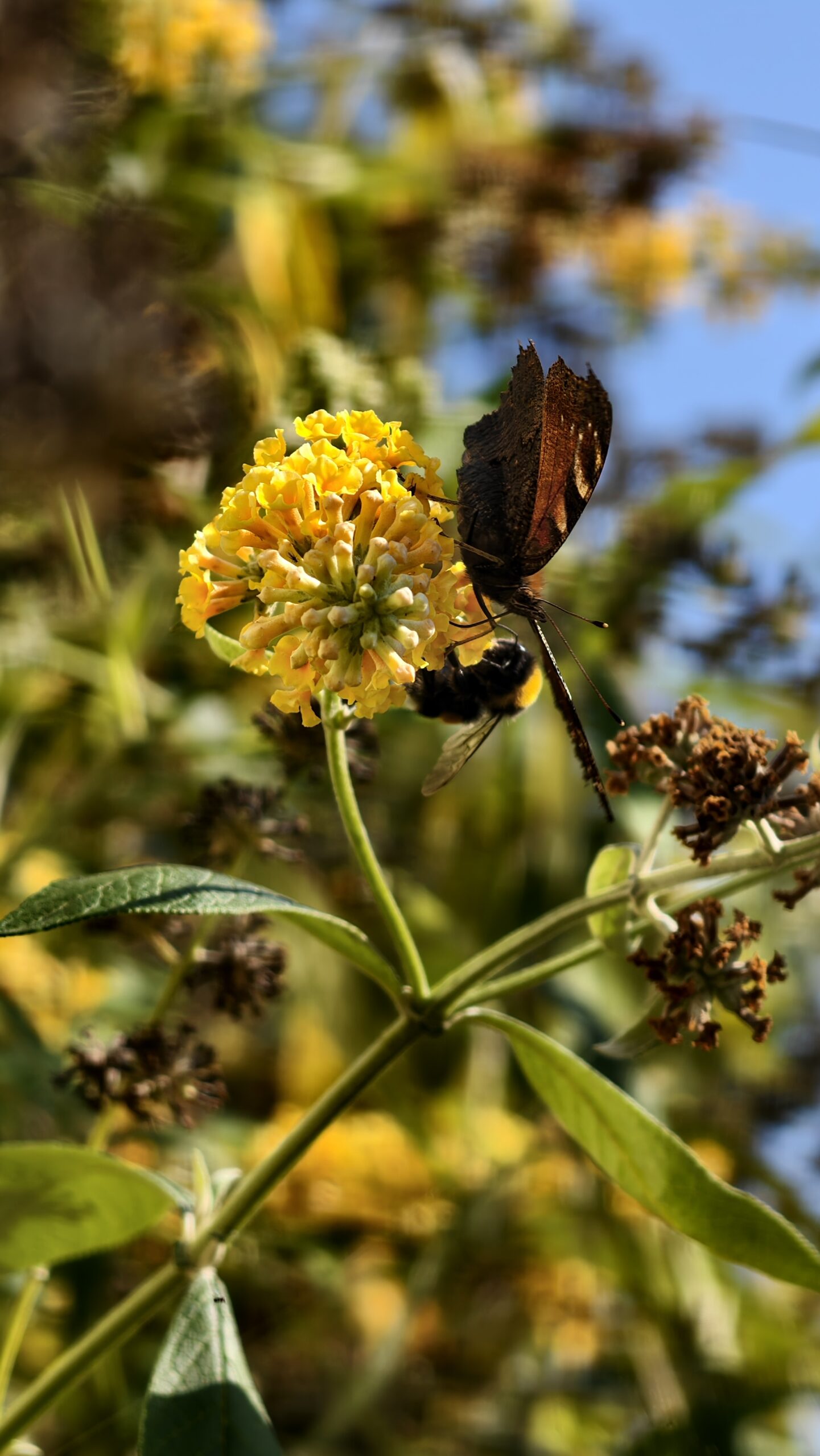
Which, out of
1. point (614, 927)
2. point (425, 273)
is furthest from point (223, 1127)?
point (425, 273)

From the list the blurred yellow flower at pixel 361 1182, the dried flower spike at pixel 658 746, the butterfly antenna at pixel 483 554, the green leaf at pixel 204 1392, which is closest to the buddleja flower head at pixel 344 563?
the butterfly antenna at pixel 483 554

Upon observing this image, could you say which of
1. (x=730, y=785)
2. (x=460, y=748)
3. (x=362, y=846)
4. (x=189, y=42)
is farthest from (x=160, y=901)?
(x=189, y=42)

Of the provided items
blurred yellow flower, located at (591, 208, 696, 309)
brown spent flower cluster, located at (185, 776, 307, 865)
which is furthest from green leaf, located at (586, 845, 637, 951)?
blurred yellow flower, located at (591, 208, 696, 309)

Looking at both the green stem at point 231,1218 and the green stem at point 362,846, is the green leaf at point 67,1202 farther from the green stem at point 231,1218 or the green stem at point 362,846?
the green stem at point 362,846

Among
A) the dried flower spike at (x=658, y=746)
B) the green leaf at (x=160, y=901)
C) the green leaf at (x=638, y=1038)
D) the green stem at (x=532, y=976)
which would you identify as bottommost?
the green leaf at (x=638, y=1038)

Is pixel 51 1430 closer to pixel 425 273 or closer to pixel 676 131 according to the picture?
pixel 425 273
